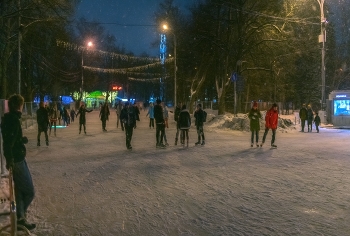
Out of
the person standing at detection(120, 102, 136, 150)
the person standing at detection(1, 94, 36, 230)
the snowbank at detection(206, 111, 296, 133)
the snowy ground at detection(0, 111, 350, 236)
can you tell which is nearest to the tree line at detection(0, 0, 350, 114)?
the snowbank at detection(206, 111, 296, 133)

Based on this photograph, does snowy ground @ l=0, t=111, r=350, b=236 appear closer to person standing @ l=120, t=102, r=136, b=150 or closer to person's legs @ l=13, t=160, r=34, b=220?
person's legs @ l=13, t=160, r=34, b=220

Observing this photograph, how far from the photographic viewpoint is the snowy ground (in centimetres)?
655

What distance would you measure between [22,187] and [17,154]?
50 cm

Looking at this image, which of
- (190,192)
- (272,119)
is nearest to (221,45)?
(272,119)

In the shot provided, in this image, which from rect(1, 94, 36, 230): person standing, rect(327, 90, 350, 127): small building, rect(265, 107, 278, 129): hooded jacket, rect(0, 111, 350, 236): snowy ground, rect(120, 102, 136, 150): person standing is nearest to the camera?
rect(1, 94, 36, 230): person standing

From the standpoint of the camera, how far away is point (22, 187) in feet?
20.6

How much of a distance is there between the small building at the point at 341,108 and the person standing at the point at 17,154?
30.2m

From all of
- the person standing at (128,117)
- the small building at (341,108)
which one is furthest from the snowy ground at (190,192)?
the small building at (341,108)

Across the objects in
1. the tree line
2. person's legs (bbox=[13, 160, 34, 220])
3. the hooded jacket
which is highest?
the tree line

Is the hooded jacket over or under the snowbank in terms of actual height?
over

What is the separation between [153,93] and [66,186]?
307 feet

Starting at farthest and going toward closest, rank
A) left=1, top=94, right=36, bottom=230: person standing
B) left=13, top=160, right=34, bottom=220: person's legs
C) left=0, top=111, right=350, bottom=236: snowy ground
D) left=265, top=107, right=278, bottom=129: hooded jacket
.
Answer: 1. left=265, top=107, right=278, bottom=129: hooded jacket
2. left=0, top=111, right=350, bottom=236: snowy ground
3. left=13, top=160, right=34, bottom=220: person's legs
4. left=1, top=94, right=36, bottom=230: person standing

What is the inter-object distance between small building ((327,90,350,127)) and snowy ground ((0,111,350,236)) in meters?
18.6

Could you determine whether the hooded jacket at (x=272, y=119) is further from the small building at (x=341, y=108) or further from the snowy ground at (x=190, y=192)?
the small building at (x=341, y=108)
